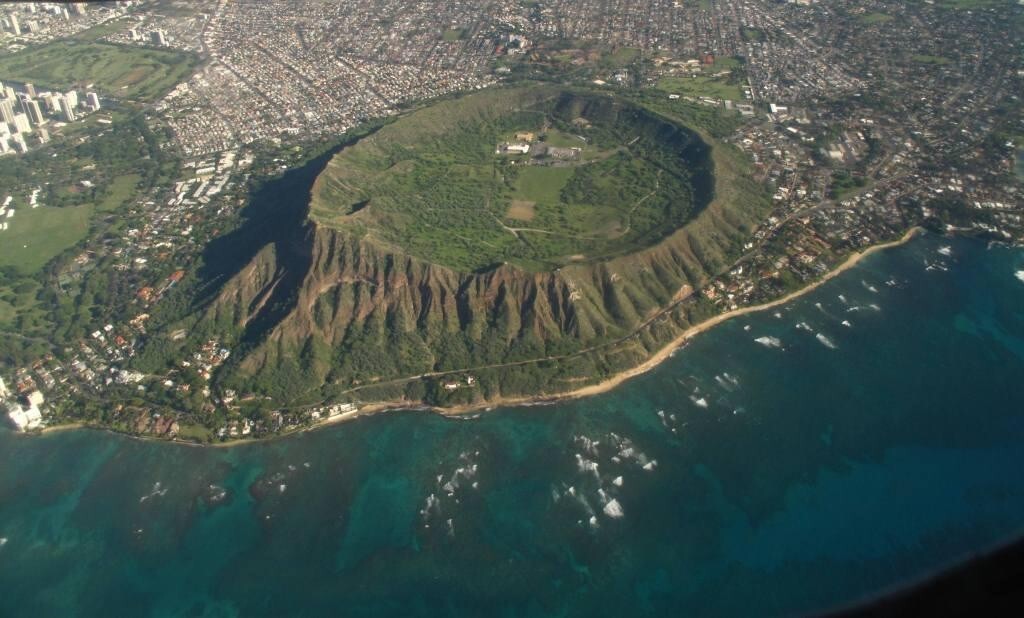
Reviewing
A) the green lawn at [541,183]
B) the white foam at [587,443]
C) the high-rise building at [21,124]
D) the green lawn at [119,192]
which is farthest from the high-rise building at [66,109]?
the white foam at [587,443]

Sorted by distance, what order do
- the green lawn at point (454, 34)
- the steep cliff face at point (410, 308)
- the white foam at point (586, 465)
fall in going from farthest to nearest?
the green lawn at point (454, 34) → the steep cliff face at point (410, 308) → the white foam at point (586, 465)

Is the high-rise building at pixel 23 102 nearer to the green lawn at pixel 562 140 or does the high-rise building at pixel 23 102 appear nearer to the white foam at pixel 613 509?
the green lawn at pixel 562 140

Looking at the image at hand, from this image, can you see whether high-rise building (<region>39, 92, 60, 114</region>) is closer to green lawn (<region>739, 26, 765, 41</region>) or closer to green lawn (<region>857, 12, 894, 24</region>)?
green lawn (<region>739, 26, 765, 41</region>)

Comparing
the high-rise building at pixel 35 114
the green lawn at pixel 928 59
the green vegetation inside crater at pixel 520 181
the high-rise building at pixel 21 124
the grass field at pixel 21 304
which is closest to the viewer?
the grass field at pixel 21 304

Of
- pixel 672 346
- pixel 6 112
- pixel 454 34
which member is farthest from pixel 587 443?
pixel 6 112

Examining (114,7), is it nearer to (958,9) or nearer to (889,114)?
(889,114)

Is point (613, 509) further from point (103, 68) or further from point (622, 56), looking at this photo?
point (103, 68)

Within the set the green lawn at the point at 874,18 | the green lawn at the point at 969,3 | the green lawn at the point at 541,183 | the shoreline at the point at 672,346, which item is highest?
the green lawn at the point at 969,3
